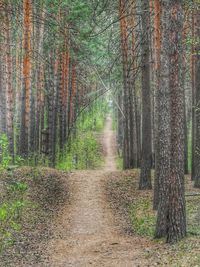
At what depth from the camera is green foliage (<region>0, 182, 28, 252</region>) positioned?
35.1 ft

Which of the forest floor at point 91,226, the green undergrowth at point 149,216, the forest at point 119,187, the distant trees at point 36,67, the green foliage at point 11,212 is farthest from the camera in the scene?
the distant trees at point 36,67

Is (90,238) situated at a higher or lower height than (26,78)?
lower

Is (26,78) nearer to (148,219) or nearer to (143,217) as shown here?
(143,217)

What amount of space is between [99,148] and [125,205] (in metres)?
22.8

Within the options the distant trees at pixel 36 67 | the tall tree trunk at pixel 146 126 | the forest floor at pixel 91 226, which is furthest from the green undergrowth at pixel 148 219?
the distant trees at pixel 36 67

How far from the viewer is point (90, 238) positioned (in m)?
12.6

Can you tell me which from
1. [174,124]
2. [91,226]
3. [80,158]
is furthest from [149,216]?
[80,158]

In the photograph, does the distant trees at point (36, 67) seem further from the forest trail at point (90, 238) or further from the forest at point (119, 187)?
the forest trail at point (90, 238)

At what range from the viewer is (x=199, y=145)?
17.9 m

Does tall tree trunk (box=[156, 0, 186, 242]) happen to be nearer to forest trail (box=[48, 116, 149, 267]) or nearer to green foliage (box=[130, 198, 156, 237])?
forest trail (box=[48, 116, 149, 267])

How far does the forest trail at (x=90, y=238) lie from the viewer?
10.7 meters

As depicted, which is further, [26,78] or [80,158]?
[80,158]

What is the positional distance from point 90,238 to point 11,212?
9.27 ft

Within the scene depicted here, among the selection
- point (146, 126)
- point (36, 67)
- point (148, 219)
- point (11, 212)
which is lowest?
point (148, 219)
